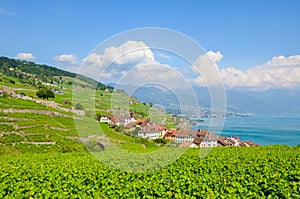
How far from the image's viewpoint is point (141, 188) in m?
8.38

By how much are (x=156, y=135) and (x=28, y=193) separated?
6.61 m

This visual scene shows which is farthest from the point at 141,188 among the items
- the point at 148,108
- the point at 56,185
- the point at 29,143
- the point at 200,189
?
the point at 29,143

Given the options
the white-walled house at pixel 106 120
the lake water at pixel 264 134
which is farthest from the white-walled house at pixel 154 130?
A: the white-walled house at pixel 106 120

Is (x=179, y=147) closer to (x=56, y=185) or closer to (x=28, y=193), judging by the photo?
(x=56, y=185)

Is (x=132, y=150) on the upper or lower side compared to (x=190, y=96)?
lower

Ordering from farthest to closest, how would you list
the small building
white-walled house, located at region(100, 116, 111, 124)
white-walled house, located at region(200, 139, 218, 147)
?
white-walled house, located at region(200, 139, 218, 147) → the small building → white-walled house, located at region(100, 116, 111, 124)

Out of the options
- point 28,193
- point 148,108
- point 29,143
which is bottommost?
point 29,143

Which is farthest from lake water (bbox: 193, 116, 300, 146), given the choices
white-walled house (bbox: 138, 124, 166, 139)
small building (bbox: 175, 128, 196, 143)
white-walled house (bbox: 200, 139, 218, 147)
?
white-walled house (bbox: 200, 139, 218, 147)

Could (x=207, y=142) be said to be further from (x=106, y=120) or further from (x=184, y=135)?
(x=106, y=120)

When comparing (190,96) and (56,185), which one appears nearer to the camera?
(56,185)

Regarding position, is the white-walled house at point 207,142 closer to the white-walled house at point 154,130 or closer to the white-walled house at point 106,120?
the white-walled house at point 154,130

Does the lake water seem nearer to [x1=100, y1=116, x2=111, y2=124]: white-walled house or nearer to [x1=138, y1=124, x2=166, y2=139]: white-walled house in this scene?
[x1=138, y1=124, x2=166, y2=139]: white-walled house

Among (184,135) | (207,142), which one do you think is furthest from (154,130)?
(207,142)

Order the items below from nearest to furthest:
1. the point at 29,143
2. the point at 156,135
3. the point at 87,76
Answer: the point at 87,76, the point at 156,135, the point at 29,143
